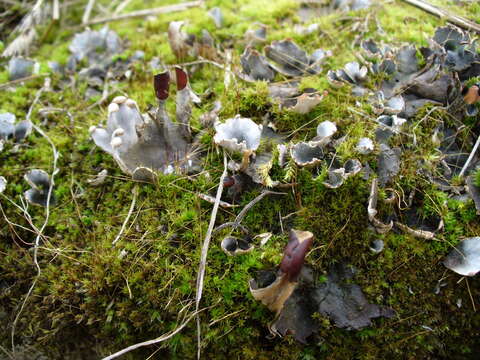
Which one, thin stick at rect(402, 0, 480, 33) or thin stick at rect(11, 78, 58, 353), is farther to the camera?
thin stick at rect(402, 0, 480, 33)

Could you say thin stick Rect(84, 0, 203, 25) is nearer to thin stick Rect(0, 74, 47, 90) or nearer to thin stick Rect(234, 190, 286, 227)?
thin stick Rect(0, 74, 47, 90)

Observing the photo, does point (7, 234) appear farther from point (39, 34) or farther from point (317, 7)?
point (317, 7)

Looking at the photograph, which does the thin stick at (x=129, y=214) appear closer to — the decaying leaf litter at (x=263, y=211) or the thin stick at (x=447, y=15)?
the decaying leaf litter at (x=263, y=211)

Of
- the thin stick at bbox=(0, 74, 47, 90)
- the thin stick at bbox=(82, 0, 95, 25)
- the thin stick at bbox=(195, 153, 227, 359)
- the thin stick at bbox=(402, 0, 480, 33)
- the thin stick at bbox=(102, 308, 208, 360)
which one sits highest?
the thin stick at bbox=(402, 0, 480, 33)

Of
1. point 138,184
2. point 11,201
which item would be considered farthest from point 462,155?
point 11,201

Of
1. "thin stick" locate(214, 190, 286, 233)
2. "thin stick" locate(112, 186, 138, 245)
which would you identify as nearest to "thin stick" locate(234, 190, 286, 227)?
"thin stick" locate(214, 190, 286, 233)

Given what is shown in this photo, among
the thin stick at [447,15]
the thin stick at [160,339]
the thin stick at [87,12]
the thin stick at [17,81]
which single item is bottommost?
the thin stick at [160,339]

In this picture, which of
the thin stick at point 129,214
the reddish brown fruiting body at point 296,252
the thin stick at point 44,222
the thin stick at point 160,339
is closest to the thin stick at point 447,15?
the reddish brown fruiting body at point 296,252

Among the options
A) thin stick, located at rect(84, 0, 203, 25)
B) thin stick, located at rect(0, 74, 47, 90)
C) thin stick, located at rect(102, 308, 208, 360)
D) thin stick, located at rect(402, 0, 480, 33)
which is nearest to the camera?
thin stick, located at rect(102, 308, 208, 360)

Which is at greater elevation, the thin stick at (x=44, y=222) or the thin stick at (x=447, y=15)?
the thin stick at (x=447, y=15)
